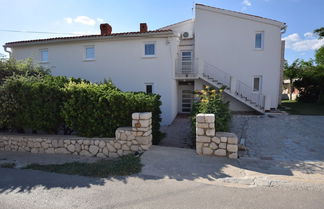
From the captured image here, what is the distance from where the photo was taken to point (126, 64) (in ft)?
36.3

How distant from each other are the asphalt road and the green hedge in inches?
84.4

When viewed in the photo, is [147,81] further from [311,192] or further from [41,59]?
[311,192]

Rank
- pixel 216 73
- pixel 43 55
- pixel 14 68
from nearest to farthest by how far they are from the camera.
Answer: pixel 14 68 → pixel 43 55 → pixel 216 73

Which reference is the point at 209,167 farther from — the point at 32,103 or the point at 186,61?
the point at 186,61

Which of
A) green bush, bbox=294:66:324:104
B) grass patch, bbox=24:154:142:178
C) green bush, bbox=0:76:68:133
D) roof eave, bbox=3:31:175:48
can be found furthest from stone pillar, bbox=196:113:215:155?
green bush, bbox=294:66:324:104

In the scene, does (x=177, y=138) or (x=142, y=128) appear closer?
(x=142, y=128)

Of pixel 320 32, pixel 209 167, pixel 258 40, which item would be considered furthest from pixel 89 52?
pixel 320 32

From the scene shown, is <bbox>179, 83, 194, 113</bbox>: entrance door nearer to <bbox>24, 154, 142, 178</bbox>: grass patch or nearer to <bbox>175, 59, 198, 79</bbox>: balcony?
<bbox>175, 59, 198, 79</bbox>: balcony

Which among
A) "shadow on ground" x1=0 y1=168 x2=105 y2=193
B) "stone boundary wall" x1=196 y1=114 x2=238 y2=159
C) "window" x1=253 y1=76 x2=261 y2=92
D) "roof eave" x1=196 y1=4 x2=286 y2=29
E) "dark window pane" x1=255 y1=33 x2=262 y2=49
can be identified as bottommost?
"shadow on ground" x1=0 y1=168 x2=105 y2=193

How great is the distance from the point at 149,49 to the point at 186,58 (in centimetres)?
420

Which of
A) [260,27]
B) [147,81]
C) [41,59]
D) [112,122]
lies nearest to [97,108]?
[112,122]

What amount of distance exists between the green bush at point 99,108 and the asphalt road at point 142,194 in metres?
2.06

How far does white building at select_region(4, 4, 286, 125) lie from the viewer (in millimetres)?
10812

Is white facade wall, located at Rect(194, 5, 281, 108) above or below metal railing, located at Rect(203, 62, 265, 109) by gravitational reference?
above
